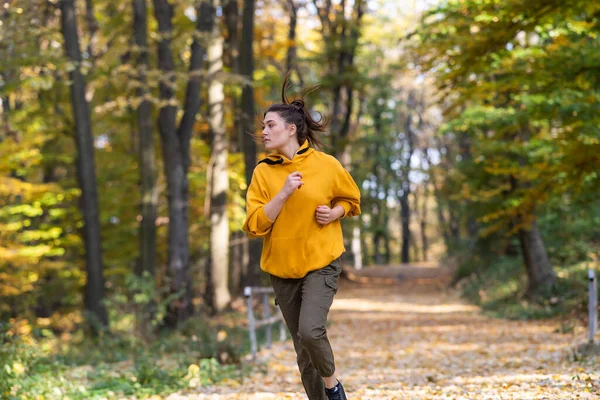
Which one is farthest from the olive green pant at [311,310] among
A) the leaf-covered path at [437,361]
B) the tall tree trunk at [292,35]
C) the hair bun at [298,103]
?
the tall tree trunk at [292,35]

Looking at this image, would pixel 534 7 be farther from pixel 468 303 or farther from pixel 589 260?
pixel 468 303

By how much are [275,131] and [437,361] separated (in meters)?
5.96

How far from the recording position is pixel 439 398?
20.2 ft

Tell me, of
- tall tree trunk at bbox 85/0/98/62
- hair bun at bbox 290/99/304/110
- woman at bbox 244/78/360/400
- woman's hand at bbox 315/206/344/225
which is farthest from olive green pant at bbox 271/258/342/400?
tall tree trunk at bbox 85/0/98/62

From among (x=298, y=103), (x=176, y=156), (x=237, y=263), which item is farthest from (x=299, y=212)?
(x=237, y=263)

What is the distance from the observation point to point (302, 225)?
4.53m

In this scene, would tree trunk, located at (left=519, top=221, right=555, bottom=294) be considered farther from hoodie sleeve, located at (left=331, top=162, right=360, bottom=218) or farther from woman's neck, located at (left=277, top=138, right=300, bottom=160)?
woman's neck, located at (left=277, top=138, right=300, bottom=160)

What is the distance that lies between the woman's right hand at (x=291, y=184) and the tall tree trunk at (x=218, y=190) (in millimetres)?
11193

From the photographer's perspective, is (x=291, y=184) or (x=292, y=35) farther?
(x=292, y=35)

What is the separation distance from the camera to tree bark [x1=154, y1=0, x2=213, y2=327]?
14.0 metres

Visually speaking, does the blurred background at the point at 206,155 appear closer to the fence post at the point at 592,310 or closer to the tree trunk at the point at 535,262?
the tree trunk at the point at 535,262

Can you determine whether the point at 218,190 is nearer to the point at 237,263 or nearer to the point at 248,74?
the point at 248,74

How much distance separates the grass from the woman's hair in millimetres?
3312

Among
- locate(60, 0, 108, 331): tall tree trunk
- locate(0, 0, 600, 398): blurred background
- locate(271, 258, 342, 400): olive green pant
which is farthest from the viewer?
locate(60, 0, 108, 331): tall tree trunk
